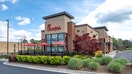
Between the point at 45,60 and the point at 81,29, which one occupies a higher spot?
the point at 81,29

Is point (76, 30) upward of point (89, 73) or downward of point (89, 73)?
upward

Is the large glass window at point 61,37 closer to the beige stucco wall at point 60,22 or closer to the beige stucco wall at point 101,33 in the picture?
the beige stucco wall at point 60,22

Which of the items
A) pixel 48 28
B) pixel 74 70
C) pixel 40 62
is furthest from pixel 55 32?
pixel 74 70

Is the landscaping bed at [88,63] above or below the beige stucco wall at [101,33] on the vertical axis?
below

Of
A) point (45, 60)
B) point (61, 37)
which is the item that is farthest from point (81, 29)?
point (45, 60)

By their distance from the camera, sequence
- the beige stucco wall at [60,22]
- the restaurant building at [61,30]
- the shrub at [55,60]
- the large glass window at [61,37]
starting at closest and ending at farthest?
the shrub at [55,60]
the beige stucco wall at [60,22]
the restaurant building at [61,30]
the large glass window at [61,37]

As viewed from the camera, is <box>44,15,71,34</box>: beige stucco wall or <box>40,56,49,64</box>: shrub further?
<box>44,15,71,34</box>: beige stucco wall

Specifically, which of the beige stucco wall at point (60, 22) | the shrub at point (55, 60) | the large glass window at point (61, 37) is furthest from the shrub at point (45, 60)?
the large glass window at point (61, 37)

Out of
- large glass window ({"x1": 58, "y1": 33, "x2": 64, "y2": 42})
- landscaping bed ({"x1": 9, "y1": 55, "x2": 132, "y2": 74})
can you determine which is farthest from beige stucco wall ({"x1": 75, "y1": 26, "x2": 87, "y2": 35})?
landscaping bed ({"x1": 9, "y1": 55, "x2": 132, "y2": 74})

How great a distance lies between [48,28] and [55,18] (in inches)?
126

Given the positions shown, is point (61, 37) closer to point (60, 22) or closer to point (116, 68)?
point (60, 22)

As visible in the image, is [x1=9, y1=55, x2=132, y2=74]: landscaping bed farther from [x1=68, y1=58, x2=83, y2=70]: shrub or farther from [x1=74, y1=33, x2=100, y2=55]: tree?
[x1=74, y1=33, x2=100, y2=55]: tree

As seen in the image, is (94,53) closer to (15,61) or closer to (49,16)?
(15,61)

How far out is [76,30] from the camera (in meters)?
46.6
